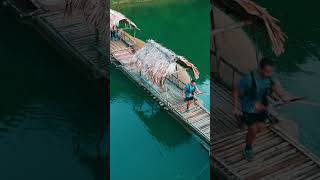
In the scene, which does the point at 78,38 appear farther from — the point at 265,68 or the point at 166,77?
the point at 265,68

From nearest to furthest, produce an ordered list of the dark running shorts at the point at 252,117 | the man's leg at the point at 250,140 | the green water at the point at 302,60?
the dark running shorts at the point at 252,117
the man's leg at the point at 250,140
the green water at the point at 302,60

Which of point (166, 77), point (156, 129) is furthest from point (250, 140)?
point (166, 77)

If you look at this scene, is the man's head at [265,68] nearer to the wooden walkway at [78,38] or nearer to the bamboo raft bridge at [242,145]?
the bamboo raft bridge at [242,145]

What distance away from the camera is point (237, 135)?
289 inches

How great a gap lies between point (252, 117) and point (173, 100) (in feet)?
15.6

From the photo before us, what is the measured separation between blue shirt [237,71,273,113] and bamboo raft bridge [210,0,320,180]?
0.62 m

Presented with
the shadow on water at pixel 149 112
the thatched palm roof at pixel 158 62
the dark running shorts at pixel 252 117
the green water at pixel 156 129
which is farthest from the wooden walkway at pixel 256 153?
the thatched palm roof at pixel 158 62

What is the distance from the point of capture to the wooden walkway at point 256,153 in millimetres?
6996

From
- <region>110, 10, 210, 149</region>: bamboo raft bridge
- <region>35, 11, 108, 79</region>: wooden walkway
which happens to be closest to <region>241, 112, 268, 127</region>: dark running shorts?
<region>110, 10, 210, 149</region>: bamboo raft bridge

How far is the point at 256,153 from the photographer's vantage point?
7188 millimetres

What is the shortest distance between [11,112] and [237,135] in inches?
207

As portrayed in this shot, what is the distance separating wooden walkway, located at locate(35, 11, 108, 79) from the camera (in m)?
12.0

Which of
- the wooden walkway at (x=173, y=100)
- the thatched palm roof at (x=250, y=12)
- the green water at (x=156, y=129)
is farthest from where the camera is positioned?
the wooden walkway at (x=173, y=100)

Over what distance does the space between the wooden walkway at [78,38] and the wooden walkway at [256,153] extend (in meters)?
4.91
